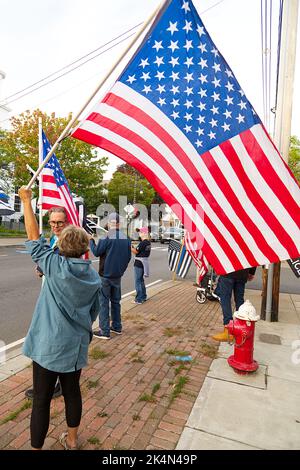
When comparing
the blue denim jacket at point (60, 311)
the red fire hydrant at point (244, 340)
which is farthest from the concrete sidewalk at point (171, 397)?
the blue denim jacket at point (60, 311)

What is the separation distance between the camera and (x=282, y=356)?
15.1 ft

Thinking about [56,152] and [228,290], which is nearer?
[228,290]

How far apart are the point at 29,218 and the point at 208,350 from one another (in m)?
3.35

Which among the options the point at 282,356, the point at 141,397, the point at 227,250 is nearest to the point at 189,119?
the point at 227,250

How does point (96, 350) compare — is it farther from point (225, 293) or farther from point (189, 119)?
point (189, 119)

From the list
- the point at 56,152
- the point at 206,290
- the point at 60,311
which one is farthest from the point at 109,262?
the point at 56,152

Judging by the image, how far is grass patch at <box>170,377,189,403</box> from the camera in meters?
3.41

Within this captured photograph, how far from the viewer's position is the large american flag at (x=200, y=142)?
116 inches

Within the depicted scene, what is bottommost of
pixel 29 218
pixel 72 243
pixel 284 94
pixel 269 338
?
pixel 269 338

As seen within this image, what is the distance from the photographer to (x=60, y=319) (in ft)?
7.56

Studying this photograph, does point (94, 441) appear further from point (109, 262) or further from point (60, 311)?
point (109, 262)

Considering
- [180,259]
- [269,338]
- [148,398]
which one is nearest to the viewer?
[148,398]

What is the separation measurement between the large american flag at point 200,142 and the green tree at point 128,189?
4043cm

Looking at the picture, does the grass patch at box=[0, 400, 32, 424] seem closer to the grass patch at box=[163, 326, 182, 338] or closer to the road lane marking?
the road lane marking
